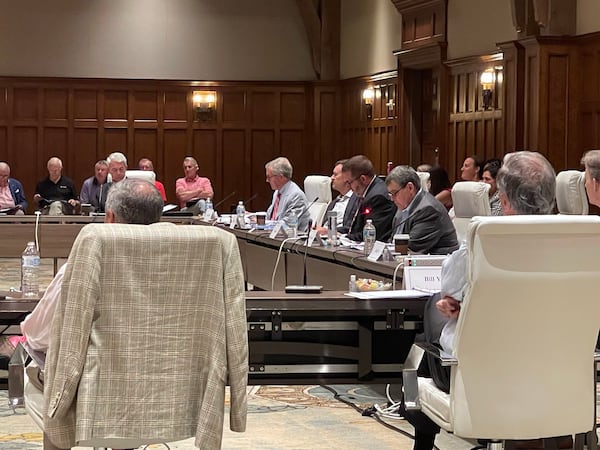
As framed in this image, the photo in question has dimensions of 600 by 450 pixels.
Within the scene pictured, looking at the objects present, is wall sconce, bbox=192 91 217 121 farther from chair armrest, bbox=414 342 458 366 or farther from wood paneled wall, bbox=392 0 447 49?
chair armrest, bbox=414 342 458 366

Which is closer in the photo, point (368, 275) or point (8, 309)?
point (8, 309)

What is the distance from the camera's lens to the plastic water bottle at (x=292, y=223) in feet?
29.7

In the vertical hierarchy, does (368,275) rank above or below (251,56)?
below

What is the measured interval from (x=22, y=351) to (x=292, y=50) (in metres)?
14.2

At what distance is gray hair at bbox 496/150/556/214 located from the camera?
3.65 metres

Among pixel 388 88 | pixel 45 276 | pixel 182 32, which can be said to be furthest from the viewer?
pixel 182 32

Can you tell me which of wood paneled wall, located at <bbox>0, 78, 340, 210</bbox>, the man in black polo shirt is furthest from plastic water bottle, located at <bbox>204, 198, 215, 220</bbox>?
wood paneled wall, located at <bbox>0, 78, 340, 210</bbox>

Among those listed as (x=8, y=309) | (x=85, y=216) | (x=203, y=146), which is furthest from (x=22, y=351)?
(x=203, y=146)

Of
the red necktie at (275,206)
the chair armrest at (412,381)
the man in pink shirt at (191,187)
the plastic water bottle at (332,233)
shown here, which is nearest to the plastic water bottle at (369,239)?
the plastic water bottle at (332,233)

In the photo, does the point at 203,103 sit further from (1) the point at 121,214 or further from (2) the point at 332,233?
(1) the point at 121,214

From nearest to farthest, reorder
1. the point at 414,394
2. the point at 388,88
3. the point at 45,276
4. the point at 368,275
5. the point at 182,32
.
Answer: the point at 414,394, the point at 368,275, the point at 45,276, the point at 388,88, the point at 182,32

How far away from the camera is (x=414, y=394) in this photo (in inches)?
143

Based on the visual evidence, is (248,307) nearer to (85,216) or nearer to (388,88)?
(85,216)

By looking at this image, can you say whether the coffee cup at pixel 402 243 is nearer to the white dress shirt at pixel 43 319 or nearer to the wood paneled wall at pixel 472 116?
the white dress shirt at pixel 43 319
